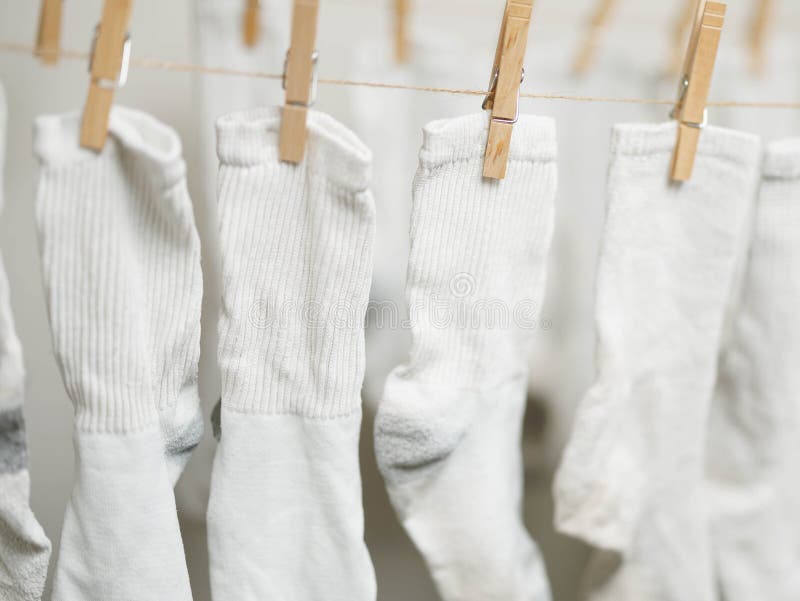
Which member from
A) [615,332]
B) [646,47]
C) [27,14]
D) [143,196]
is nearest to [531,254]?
[615,332]

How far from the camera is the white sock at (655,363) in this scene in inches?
25.8

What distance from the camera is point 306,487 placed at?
2.05ft

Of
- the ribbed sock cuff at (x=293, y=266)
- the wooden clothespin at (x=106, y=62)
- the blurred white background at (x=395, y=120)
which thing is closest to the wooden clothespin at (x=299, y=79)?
the ribbed sock cuff at (x=293, y=266)

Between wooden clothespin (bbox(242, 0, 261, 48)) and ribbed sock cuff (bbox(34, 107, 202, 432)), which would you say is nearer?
ribbed sock cuff (bbox(34, 107, 202, 432))

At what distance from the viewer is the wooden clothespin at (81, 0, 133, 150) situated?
484mm

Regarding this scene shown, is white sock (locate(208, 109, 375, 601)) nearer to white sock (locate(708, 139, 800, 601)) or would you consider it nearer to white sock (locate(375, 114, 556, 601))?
white sock (locate(375, 114, 556, 601))

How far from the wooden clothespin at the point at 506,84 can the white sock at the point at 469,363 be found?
0.04 feet

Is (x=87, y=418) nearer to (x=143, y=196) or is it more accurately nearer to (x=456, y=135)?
(x=143, y=196)

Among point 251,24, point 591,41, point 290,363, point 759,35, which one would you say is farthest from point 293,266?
point 759,35

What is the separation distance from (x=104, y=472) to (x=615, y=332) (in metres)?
0.48

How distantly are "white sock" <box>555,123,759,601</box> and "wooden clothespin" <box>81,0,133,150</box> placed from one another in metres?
0.42

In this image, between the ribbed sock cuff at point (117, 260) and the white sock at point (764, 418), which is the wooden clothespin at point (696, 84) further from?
the ribbed sock cuff at point (117, 260)

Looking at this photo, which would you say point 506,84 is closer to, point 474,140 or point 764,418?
point 474,140

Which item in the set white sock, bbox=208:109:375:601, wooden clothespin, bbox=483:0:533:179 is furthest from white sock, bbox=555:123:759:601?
white sock, bbox=208:109:375:601
